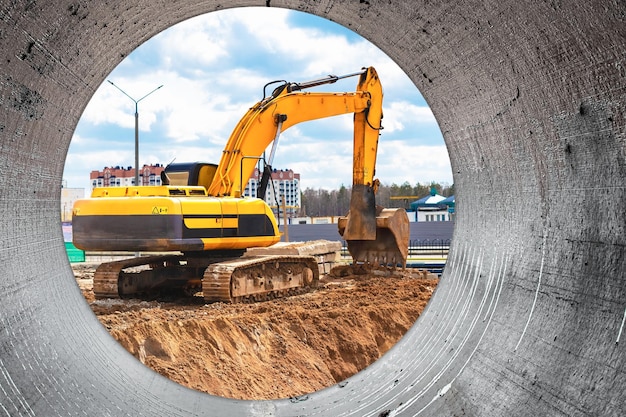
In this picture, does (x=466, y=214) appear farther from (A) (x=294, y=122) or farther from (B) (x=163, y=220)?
A: (A) (x=294, y=122)

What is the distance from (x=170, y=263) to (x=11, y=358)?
983 centimetres

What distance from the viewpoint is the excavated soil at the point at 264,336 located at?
7.78 m

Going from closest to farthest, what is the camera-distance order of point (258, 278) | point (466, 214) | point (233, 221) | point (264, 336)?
point (466, 214), point (264, 336), point (233, 221), point (258, 278)

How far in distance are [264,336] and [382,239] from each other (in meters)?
4.88

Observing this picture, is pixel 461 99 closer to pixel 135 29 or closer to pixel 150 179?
pixel 135 29

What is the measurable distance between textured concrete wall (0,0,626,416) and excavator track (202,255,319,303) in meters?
6.18

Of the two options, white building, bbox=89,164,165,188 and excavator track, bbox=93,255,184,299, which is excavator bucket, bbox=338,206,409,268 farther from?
white building, bbox=89,164,165,188

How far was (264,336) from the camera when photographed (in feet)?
29.0

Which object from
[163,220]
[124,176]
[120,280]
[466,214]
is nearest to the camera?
[466,214]

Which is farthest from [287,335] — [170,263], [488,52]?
[488,52]

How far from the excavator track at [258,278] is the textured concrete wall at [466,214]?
Result: 6.18 meters

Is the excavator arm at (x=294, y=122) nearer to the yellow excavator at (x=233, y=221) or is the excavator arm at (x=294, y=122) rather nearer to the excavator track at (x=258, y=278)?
the yellow excavator at (x=233, y=221)

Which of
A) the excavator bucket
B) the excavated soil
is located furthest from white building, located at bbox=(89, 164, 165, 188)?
the excavated soil

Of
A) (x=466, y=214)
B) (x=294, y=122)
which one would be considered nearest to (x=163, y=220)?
(x=294, y=122)
